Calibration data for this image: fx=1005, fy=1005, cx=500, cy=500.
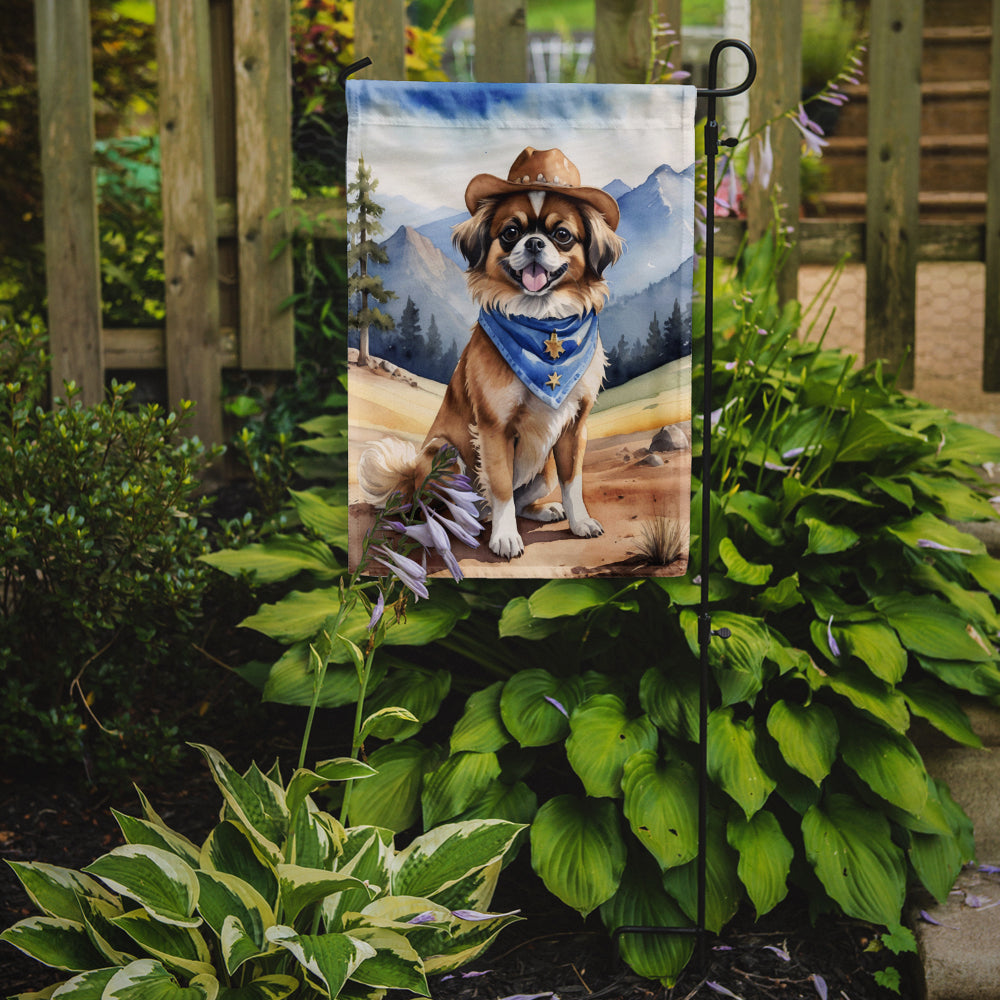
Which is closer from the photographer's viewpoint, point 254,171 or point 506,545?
point 506,545

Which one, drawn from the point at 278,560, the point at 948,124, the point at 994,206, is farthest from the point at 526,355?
the point at 948,124

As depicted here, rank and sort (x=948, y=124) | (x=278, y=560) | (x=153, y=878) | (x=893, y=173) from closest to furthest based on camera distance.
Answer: (x=153, y=878), (x=278, y=560), (x=893, y=173), (x=948, y=124)

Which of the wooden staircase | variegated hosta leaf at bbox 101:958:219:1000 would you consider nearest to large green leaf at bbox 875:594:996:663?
variegated hosta leaf at bbox 101:958:219:1000

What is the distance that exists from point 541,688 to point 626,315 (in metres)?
0.76

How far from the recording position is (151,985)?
139 cm

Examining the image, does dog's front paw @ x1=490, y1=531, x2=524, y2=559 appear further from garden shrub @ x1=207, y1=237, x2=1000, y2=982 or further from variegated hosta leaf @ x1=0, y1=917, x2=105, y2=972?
variegated hosta leaf @ x1=0, y1=917, x2=105, y2=972

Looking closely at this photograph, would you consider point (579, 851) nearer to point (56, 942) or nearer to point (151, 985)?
point (151, 985)

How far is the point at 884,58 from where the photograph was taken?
324 cm

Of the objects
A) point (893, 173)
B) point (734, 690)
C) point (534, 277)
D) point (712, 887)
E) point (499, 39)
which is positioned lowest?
point (712, 887)

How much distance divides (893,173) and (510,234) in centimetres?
211

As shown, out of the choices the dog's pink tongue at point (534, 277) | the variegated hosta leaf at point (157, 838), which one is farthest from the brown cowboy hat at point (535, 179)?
the variegated hosta leaf at point (157, 838)

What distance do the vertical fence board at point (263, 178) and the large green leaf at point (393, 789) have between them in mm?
1661

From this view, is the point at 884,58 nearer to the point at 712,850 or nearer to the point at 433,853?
the point at 712,850

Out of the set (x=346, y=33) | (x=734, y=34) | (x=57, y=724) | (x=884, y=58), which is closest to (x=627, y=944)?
(x=57, y=724)
